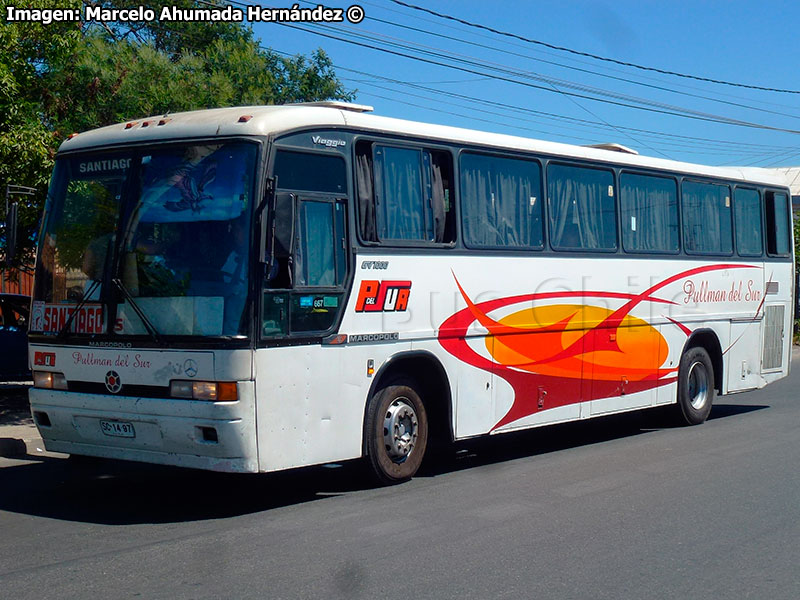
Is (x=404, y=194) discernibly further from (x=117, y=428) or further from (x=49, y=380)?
(x=49, y=380)

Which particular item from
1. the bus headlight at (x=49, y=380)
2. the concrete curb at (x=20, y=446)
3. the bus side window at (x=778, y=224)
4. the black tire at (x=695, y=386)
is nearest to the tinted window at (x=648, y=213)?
the black tire at (x=695, y=386)

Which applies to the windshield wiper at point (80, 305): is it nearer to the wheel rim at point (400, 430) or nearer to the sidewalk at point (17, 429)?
the wheel rim at point (400, 430)

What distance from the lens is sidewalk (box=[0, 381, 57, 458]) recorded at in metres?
11.4

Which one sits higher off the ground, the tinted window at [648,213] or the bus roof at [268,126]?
the bus roof at [268,126]

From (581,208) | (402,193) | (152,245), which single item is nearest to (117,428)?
(152,245)

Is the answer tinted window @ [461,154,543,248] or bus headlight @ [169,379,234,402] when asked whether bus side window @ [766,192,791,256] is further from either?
bus headlight @ [169,379,234,402]

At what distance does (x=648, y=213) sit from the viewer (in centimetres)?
1323

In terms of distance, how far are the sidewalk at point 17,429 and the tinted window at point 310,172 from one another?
504cm

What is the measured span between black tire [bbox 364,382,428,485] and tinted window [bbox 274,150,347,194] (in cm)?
193

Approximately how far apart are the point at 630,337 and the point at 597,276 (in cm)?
110

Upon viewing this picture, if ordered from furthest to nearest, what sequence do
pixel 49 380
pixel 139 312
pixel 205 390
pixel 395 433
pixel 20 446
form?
pixel 20 446, pixel 395 433, pixel 49 380, pixel 139 312, pixel 205 390

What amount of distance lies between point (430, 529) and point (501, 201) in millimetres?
4371

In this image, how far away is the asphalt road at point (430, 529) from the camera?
6.15 m

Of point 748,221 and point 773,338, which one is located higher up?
point 748,221
